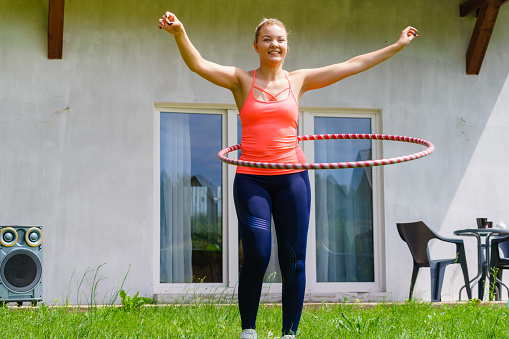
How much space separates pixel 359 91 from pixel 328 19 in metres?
0.80

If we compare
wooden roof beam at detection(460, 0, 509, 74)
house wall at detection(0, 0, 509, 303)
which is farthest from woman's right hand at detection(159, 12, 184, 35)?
wooden roof beam at detection(460, 0, 509, 74)

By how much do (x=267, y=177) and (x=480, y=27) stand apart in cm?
439

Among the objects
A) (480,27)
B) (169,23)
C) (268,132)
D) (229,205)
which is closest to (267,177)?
(268,132)

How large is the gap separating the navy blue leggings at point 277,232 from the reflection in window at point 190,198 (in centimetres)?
331

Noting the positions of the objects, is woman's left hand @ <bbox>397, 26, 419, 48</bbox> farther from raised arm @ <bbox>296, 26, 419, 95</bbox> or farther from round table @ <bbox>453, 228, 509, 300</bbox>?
Result: round table @ <bbox>453, 228, 509, 300</bbox>

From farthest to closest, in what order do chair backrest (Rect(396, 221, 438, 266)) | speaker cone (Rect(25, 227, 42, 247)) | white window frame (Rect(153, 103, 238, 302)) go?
white window frame (Rect(153, 103, 238, 302))
chair backrest (Rect(396, 221, 438, 266))
speaker cone (Rect(25, 227, 42, 247))

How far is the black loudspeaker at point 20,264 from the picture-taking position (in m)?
4.89

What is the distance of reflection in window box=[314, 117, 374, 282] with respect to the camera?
20.9ft

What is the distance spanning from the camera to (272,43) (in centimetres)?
299

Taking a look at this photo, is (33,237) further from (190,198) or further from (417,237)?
(417,237)

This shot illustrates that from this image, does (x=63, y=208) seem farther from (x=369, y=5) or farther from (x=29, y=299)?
(x=369, y=5)

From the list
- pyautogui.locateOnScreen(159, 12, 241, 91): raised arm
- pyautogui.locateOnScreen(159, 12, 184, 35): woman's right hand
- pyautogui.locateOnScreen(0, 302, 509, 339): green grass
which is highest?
pyautogui.locateOnScreen(159, 12, 184, 35): woman's right hand

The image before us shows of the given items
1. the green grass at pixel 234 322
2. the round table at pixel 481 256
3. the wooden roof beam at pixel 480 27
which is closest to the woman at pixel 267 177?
the green grass at pixel 234 322

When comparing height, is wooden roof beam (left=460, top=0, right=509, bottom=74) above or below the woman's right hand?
above
